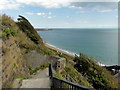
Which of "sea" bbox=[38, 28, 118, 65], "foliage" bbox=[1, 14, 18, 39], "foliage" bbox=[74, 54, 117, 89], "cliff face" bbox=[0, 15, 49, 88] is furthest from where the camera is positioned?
"sea" bbox=[38, 28, 118, 65]

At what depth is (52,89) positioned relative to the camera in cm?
449

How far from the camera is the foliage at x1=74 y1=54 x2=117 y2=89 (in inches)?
449

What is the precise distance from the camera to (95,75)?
40.9 ft

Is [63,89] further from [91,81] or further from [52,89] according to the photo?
[91,81]

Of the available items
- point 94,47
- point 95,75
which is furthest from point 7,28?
point 94,47

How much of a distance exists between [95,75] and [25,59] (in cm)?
765

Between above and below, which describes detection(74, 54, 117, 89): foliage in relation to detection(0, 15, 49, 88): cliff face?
below

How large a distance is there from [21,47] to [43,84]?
12.0 ft

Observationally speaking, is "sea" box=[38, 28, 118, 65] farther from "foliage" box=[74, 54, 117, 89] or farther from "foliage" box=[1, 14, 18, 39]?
"foliage" box=[1, 14, 18, 39]

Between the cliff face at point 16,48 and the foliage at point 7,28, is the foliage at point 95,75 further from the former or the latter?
the foliage at point 7,28

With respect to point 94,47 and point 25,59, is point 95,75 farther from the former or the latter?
point 94,47

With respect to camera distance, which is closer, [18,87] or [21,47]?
[18,87]

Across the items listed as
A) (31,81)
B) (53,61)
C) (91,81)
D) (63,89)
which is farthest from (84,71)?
(63,89)

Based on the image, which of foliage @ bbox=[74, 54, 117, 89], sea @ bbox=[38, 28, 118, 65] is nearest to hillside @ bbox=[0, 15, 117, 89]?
foliage @ bbox=[74, 54, 117, 89]
